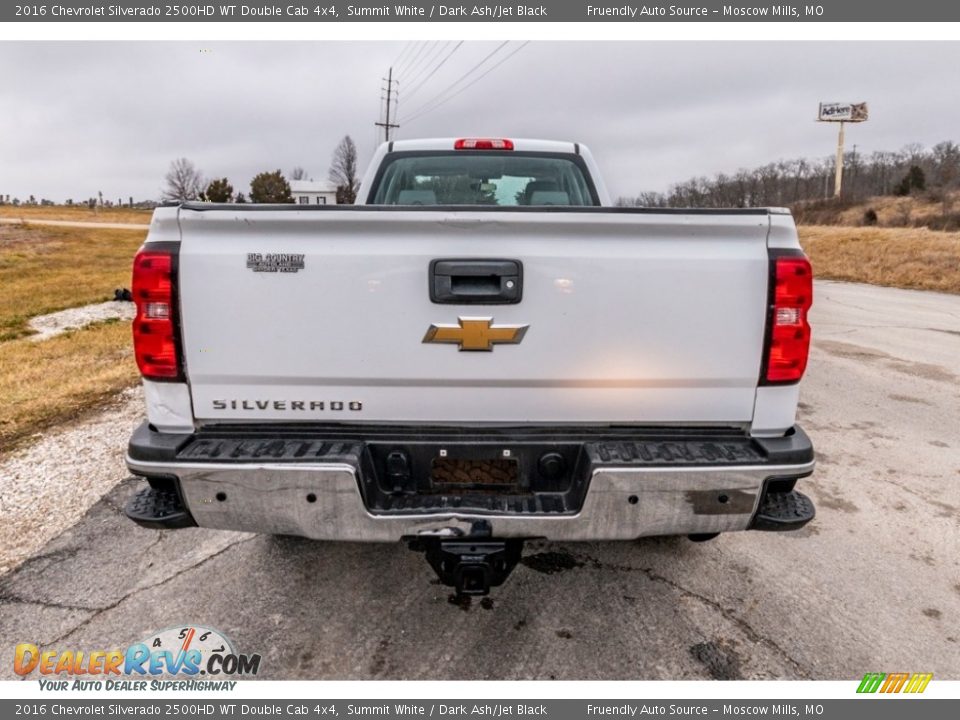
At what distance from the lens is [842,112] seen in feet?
231

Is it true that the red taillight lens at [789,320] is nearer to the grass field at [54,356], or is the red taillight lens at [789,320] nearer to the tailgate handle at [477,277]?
the tailgate handle at [477,277]

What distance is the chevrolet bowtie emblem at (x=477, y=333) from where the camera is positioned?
219 cm

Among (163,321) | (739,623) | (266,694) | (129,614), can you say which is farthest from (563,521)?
(129,614)

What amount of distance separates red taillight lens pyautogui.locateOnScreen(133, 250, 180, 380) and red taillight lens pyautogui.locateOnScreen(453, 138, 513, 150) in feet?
8.10

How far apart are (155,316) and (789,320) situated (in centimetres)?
237

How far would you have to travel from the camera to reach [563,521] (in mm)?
2125

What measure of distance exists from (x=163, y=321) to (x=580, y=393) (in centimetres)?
160

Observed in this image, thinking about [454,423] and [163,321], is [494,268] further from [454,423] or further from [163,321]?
[163,321]

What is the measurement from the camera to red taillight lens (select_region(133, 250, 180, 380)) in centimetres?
214

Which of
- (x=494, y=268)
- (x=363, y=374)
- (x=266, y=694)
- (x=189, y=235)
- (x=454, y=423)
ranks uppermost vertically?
(x=189, y=235)

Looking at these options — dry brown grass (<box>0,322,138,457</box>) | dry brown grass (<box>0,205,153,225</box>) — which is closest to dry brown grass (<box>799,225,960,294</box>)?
dry brown grass (<box>0,322,138,457</box>)

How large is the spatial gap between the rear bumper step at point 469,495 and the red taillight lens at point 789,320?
0.28 meters

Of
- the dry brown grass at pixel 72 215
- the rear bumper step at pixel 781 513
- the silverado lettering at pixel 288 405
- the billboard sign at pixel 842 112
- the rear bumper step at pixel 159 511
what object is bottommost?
the rear bumper step at pixel 781 513

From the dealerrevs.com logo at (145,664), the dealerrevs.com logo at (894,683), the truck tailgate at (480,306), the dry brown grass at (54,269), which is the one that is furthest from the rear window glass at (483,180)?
the dry brown grass at (54,269)
